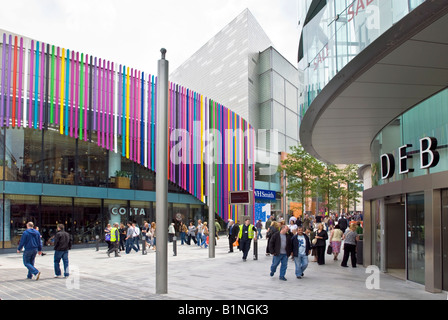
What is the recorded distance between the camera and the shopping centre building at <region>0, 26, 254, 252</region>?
69.4 feet

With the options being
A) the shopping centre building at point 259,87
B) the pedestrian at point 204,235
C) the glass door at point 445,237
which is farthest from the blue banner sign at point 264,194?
the glass door at point 445,237

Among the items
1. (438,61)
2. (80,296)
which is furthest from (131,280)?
(438,61)

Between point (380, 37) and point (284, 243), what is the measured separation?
6.37 m

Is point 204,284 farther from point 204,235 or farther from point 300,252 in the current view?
point 204,235

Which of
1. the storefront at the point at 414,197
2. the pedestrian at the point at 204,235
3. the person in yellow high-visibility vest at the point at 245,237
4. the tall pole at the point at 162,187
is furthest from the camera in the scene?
the pedestrian at the point at 204,235

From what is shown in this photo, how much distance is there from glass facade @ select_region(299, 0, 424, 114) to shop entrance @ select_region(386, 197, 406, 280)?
13.9ft

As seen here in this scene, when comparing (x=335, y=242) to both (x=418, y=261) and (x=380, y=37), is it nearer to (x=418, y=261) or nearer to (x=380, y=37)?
(x=418, y=261)

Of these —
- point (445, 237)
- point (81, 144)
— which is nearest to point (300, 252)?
point (445, 237)

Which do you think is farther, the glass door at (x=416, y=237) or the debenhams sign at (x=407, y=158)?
the glass door at (x=416, y=237)

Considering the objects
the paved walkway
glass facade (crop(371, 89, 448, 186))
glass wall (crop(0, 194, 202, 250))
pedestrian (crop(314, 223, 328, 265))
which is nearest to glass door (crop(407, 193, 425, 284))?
the paved walkway

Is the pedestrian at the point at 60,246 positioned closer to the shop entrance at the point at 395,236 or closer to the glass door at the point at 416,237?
the glass door at the point at 416,237

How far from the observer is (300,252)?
478 inches

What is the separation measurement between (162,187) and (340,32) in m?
5.49

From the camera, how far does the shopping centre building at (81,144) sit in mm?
21156
